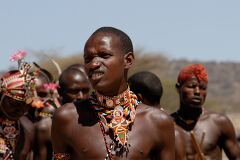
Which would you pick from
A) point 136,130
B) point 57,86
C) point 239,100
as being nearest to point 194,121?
point 57,86

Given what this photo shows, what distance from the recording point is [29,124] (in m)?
11.1

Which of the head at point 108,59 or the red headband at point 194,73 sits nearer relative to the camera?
the head at point 108,59

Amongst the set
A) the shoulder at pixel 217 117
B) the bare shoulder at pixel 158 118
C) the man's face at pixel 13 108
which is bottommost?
the shoulder at pixel 217 117

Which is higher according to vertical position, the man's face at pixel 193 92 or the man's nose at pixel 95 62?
the man's nose at pixel 95 62

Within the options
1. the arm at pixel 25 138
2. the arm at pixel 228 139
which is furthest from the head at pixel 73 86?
the arm at pixel 228 139

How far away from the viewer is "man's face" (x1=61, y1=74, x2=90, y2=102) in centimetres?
1196

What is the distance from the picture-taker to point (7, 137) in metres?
9.70

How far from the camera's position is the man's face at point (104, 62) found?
6984mm

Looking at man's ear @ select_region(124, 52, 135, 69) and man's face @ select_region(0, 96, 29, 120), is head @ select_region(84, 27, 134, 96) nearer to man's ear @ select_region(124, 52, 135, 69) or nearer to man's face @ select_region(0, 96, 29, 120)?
man's ear @ select_region(124, 52, 135, 69)

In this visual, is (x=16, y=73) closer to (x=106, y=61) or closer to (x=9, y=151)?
(x=9, y=151)

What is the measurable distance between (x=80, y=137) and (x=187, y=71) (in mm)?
4837

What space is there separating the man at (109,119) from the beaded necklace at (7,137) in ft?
8.37

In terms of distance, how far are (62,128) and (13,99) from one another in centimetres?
271

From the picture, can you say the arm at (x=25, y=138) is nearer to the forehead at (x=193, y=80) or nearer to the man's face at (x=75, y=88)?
the man's face at (x=75, y=88)
